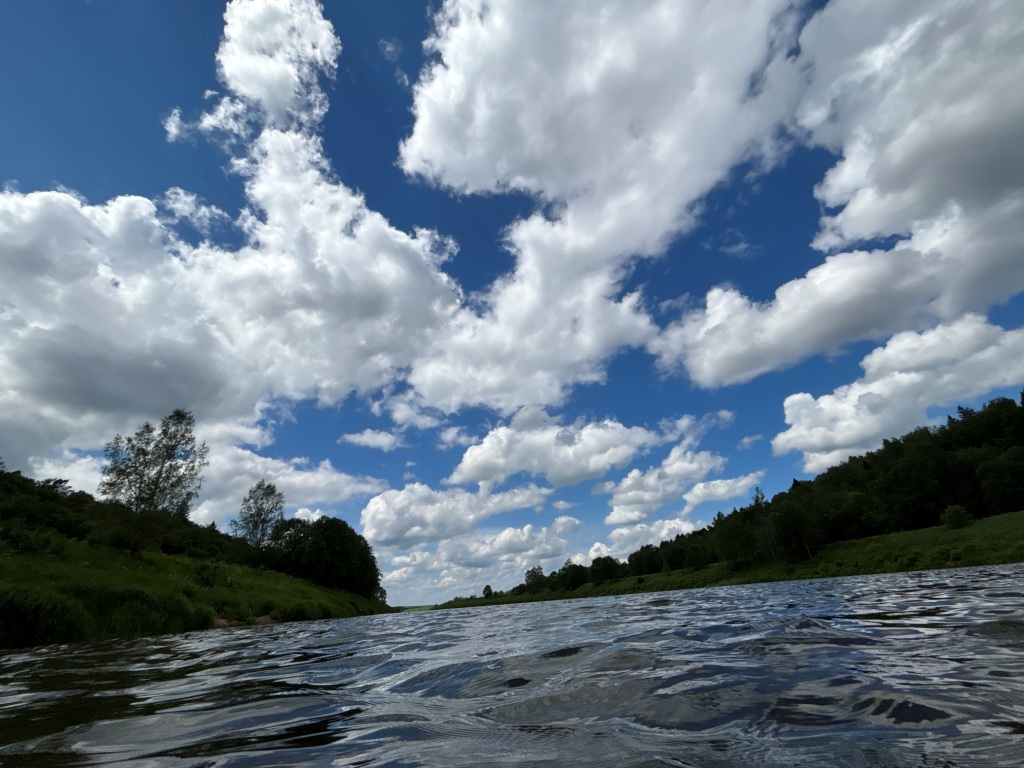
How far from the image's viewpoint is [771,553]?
11625 centimetres

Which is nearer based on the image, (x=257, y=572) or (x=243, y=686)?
(x=243, y=686)

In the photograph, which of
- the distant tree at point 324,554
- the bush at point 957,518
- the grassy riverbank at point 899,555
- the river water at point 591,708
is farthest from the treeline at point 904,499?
the river water at point 591,708

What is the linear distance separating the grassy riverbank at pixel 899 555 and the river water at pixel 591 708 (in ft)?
273

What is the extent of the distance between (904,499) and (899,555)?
3132 centimetres

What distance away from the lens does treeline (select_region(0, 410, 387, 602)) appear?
130 ft

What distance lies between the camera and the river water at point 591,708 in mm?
3438

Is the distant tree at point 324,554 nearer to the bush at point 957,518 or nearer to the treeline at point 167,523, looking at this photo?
the treeline at point 167,523

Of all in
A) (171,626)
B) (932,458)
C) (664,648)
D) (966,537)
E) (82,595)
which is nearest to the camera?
(664,648)

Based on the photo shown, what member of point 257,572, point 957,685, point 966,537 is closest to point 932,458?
point 966,537

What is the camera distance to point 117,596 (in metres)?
27.8

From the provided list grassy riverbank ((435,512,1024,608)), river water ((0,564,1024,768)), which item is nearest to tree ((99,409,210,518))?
river water ((0,564,1024,768))

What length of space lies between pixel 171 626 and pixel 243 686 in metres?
29.6

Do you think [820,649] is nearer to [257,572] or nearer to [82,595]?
[82,595]

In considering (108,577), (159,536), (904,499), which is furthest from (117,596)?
(904,499)
